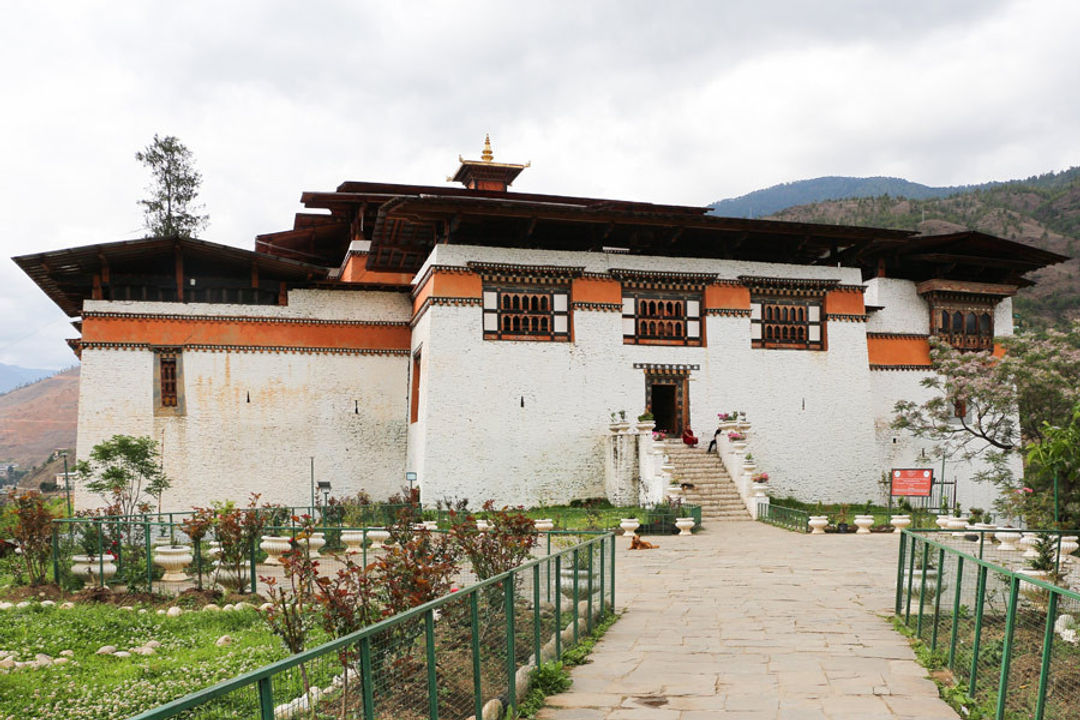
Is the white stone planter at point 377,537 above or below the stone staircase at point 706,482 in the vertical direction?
below

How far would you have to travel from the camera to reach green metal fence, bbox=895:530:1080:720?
4910mm

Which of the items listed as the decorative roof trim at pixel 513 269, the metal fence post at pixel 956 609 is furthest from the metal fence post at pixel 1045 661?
the decorative roof trim at pixel 513 269

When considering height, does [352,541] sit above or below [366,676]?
below

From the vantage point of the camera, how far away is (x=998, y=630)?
6.15 meters

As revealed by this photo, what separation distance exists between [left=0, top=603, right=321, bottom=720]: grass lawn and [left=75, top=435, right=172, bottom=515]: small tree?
319 inches

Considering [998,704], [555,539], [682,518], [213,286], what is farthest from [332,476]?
[998,704]

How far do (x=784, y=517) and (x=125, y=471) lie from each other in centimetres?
1478

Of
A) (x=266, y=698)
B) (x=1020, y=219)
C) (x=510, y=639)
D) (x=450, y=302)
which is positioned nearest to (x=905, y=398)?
(x=450, y=302)

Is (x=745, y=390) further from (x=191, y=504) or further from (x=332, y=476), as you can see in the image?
(x=191, y=504)

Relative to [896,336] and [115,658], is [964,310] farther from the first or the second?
[115,658]

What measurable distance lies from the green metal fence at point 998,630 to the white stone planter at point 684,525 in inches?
354

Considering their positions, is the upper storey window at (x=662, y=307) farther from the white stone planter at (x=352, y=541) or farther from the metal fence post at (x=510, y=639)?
the metal fence post at (x=510, y=639)

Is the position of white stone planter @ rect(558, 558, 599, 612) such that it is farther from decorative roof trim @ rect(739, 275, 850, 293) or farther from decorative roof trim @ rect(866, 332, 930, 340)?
decorative roof trim @ rect(866, 332, 930, 340)

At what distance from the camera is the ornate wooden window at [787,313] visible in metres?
23.7
